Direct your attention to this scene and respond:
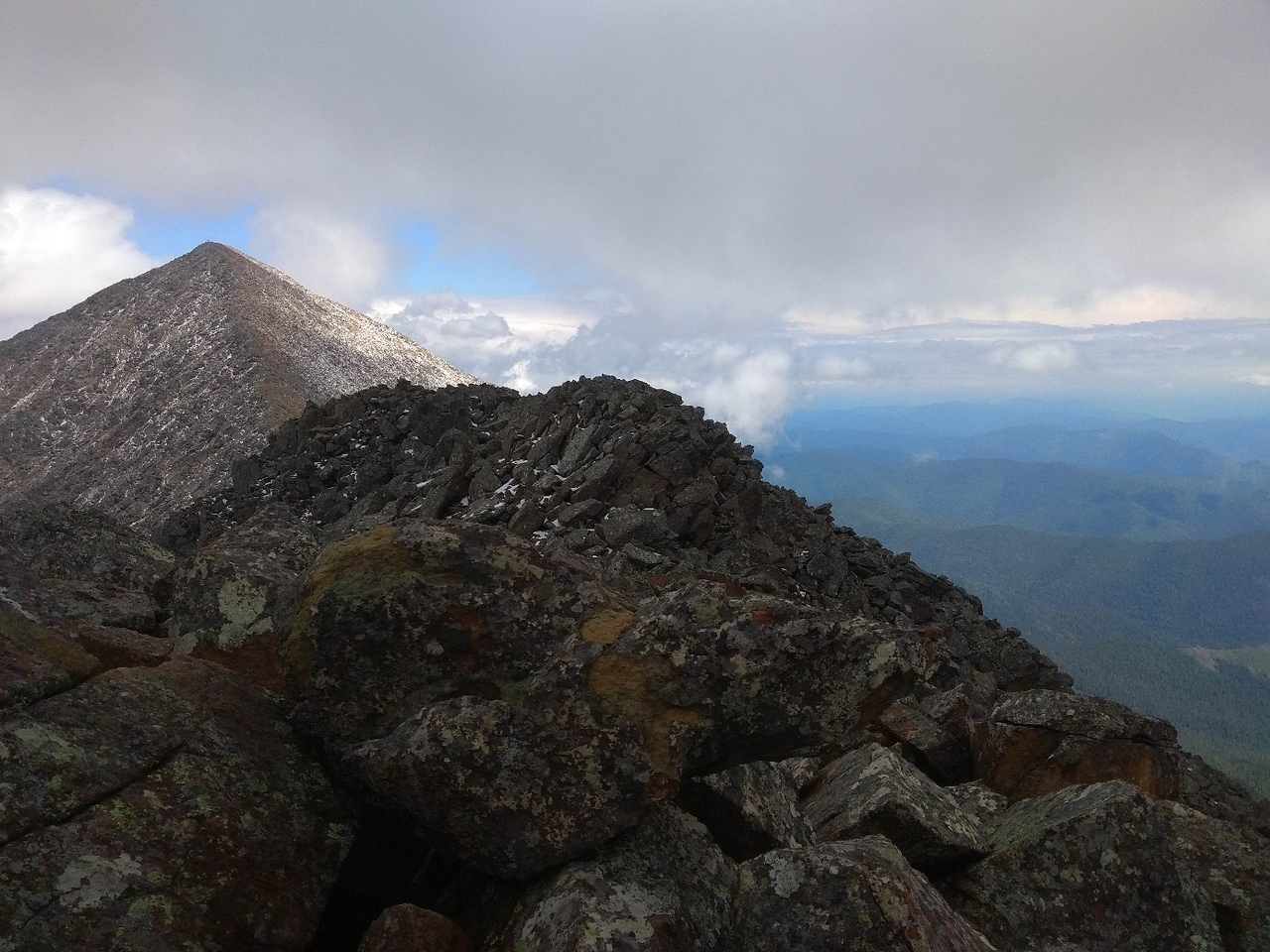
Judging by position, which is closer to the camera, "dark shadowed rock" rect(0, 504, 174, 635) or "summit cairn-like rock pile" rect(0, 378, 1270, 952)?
"summit cairn-like rock pile" rect(0, 378, 1270, 952)

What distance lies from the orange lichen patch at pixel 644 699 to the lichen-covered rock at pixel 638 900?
77 cm

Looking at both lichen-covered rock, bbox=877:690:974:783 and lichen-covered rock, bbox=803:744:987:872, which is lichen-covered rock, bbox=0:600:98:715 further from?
lichen-covered rock, bbox=877:690:974:783

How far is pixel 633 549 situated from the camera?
25141 millimetres

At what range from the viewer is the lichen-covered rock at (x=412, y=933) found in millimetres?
5930

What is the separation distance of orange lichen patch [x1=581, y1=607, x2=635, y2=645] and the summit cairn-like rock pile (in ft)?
0.11

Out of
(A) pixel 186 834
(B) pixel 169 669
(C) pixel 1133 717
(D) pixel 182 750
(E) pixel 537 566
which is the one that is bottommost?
(C) pixel 1133 717

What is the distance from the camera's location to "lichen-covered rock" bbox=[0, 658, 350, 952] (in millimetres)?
5398

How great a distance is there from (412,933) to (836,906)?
135 inches

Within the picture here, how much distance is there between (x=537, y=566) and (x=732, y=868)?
141 inches

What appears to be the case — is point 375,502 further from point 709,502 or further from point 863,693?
point 863,693

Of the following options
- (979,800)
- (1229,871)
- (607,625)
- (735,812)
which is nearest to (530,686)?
(607,625)

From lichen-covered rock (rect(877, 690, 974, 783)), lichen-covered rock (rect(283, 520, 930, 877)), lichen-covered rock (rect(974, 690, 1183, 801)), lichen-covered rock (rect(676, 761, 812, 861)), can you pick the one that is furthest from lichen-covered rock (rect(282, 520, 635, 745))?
lichen-covered rock (rect(974, 690, 1183, 801))

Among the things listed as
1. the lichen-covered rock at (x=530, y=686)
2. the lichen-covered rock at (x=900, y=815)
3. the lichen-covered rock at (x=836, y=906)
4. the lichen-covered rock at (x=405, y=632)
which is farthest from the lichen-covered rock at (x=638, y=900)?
the lichen-covered rock at (x=900, y=815)

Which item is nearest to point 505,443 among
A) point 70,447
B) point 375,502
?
point 375,502
